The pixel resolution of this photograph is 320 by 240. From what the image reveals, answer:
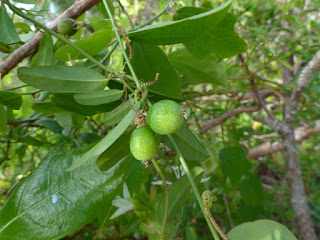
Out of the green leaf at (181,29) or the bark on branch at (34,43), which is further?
the bark on branch at (34,43)

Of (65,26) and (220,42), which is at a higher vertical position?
(65,26)

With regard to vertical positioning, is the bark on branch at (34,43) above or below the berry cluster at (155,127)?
above

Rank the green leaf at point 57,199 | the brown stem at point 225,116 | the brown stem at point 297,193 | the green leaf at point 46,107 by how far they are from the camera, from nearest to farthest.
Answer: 1. the green leaf at point 57,199
2. the green leaf at point 46,107
3. the brown stem at point 297,193
4. the brown stem at point 225,116

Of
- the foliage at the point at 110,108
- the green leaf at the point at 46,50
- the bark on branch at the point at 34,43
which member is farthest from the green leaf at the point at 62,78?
the bark on branch at the point at 34,43

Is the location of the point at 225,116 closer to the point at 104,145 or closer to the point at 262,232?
the point at 262,232

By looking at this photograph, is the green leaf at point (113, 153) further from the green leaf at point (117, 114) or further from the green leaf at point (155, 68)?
the green leaf at point (155, 68)

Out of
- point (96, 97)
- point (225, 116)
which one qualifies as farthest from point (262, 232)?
point (225, 116)

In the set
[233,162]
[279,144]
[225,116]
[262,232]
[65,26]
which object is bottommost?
[279,144]
